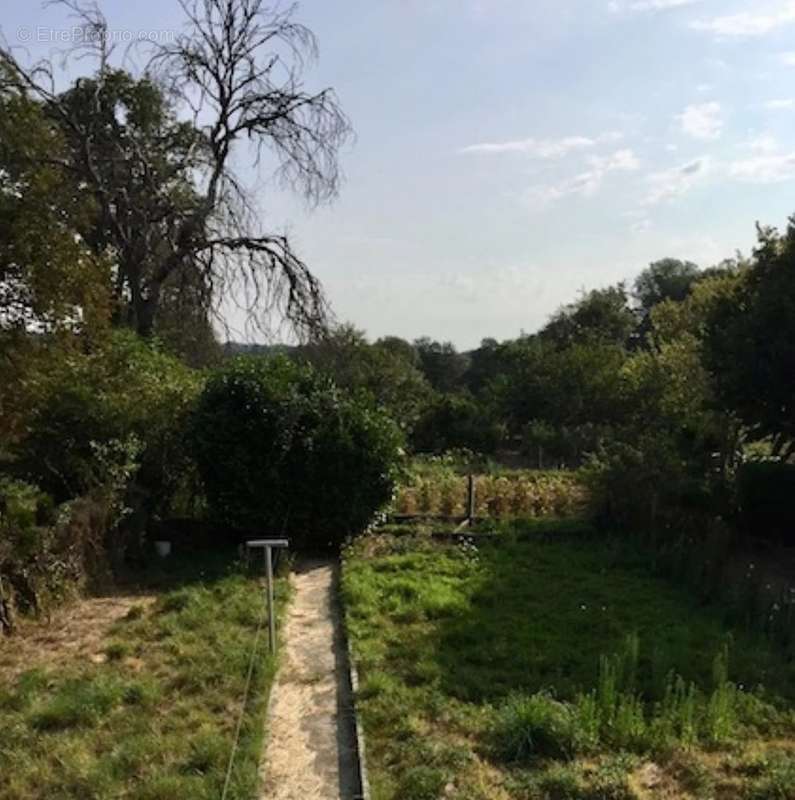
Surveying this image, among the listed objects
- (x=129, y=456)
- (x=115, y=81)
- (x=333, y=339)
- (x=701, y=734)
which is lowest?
(x=701, y=734)

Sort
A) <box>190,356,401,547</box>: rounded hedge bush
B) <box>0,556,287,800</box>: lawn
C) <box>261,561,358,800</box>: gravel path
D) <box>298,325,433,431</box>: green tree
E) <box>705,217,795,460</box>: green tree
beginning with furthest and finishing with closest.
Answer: <box>298,325,433,431</box>: green tree, <box>705,217,795,460</box>: green tree, <box>190,356,401,547</box>: rounded hedge bush, <box>261,561,358,800</box>: gravel path, <box>0,556,287,800</box>: lawn

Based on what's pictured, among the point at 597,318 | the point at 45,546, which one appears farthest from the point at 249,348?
the point at 597,318

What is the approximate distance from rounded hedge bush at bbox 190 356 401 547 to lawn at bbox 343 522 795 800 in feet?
3.94

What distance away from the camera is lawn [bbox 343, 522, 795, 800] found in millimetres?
5078

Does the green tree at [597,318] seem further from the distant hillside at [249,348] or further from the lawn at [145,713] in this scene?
the lawn at [145,713]

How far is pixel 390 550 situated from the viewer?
11930 millimetres

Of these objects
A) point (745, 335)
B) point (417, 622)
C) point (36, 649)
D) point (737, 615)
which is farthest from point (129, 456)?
point (745, 335)

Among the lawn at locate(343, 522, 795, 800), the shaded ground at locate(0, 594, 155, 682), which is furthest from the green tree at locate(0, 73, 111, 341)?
the lawn at locate(343, 522, 795, 800)

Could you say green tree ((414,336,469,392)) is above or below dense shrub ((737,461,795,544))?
above

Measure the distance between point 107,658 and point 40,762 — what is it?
2.05m

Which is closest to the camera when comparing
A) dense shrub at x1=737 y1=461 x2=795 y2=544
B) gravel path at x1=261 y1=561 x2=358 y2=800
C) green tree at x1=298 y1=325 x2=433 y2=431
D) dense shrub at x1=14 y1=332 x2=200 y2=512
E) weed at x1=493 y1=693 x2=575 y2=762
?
gravel path at x1=261 y1=561 x2=358 y2=800

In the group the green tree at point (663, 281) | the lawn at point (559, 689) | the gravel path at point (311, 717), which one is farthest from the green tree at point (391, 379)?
the green tree at point (663, 281)

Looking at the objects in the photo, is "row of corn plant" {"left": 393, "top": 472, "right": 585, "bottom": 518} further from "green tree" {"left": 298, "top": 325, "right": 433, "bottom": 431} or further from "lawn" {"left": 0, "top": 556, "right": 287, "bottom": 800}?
"green tree" {"left": 298, "top": 325, "right": 433, "bottom": 431}

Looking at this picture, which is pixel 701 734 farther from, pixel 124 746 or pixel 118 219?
pixel 118 219
